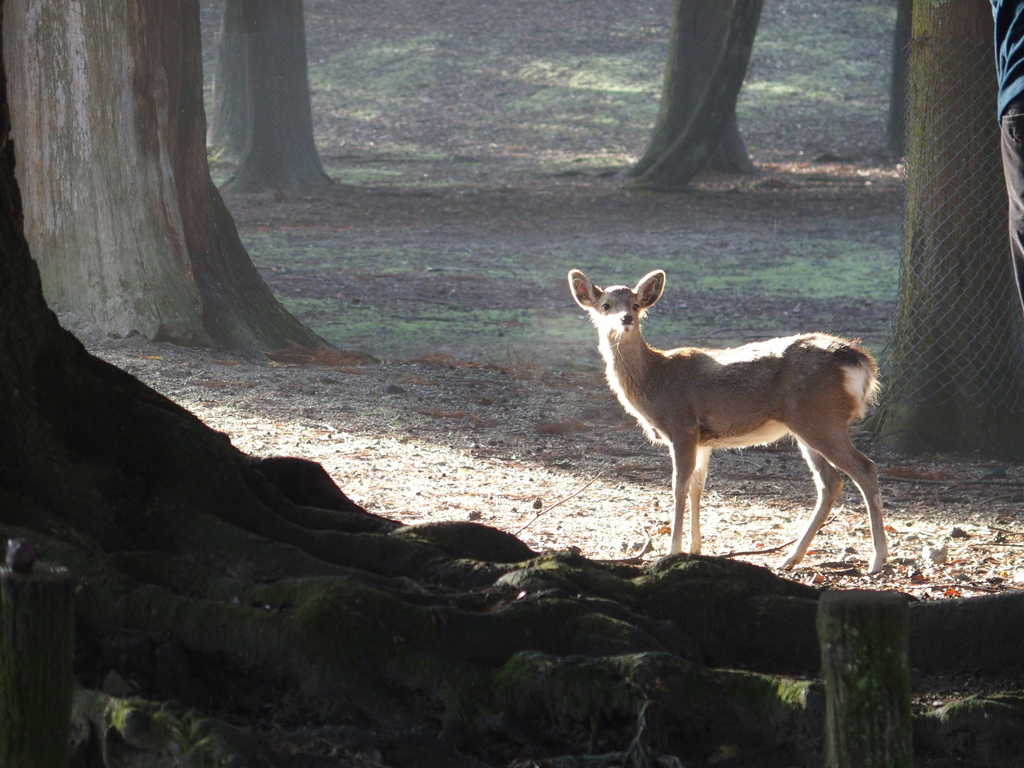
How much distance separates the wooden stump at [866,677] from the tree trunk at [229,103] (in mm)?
26541

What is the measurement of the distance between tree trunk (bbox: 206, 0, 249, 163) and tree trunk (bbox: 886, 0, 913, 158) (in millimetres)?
14724

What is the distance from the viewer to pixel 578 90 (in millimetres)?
35750

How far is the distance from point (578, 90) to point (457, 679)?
33582mm

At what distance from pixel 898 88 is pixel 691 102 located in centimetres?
640

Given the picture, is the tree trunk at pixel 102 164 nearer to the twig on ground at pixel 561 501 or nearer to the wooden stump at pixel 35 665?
the twig on ground at pixel 561 501

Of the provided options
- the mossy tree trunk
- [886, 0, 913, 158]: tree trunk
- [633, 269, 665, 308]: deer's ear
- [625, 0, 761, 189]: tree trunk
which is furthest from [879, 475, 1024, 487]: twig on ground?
[886, 0, 913, 158]: tree trunk

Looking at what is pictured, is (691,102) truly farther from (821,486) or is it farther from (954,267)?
(821,486)

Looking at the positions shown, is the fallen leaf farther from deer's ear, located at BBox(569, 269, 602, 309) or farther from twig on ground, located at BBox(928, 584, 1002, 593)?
twig on ground, located at BBox(928, 584, 1002, 593)

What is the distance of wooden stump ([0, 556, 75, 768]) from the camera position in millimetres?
2445

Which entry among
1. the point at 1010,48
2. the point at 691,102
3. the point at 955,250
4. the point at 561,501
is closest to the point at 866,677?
the point at 1010,48

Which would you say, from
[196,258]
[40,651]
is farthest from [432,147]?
[40,651]

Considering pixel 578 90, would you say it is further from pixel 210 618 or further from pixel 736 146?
pixel 210 618

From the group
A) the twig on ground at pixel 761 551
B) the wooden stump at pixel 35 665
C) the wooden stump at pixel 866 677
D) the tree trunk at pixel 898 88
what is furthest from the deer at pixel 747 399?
the tree trunk at pixel 898 88

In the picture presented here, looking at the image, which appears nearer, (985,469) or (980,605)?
(980,605)
